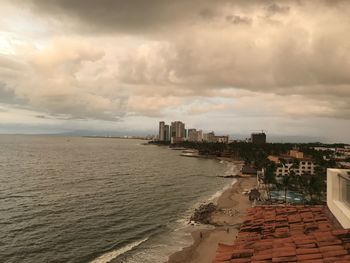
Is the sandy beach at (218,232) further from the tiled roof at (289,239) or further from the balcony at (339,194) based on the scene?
the balcony at (339,194)

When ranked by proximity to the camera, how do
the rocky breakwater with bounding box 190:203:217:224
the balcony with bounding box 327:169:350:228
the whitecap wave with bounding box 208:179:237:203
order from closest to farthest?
the balcony with bounding box 327:169:350:228 → the rocky breakwater with bounding box 190:203:217:224 → the whitecap wave with bounding box 208:179:237:203

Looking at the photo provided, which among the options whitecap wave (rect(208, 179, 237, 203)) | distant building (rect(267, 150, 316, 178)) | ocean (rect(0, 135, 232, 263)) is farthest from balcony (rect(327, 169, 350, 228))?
distant building (rect(267, 150, 316, 178))

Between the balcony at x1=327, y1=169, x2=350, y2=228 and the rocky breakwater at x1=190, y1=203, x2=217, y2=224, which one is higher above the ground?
the balcony at x1=327, y1=169, x2=350, y2=228

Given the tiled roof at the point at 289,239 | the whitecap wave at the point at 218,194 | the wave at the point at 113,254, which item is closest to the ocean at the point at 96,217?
the wave at the point at 113,254

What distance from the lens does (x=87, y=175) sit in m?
108

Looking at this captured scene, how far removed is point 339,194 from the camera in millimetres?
13438

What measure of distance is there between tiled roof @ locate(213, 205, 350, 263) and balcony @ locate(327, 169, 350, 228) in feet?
1.49

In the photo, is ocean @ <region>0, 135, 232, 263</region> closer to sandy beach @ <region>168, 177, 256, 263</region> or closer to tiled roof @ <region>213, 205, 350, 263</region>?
sandy beach @ <region>168, 177, 256, 263</region>

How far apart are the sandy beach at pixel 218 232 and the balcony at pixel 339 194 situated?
85.2ft

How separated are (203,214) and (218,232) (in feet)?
30.3

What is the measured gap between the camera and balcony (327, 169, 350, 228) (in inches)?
480

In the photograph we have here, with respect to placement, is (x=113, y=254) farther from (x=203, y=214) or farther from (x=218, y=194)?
(x=218, y=194)

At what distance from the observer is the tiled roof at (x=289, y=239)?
9.15 meters

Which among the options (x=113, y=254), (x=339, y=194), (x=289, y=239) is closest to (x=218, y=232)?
(x=113, y=254)
